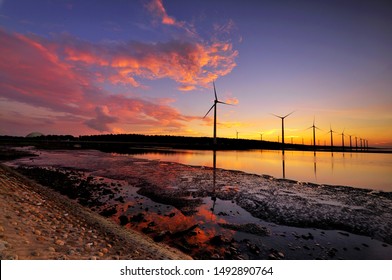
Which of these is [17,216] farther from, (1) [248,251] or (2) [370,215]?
(2) [370,215]

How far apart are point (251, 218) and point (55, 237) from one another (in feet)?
30.4

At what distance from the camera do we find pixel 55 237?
622cm

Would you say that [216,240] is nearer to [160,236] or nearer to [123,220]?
[160,236]

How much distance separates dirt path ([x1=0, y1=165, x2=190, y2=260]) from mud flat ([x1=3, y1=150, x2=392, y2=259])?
159cm

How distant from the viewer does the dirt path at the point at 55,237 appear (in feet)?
17.7

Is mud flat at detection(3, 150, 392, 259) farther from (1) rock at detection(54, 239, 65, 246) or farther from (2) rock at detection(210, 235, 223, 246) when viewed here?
(1) rock at detection(54, 239, 65, 246)

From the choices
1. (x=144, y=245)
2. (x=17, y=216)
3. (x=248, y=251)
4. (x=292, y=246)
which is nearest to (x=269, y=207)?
(x=292, y=246)

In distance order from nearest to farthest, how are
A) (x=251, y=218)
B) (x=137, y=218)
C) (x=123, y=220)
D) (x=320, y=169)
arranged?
(x=123, y=220), (x=137, y=218), (x=251, y=218), (x=320, y=169)

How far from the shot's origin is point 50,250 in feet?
18.1

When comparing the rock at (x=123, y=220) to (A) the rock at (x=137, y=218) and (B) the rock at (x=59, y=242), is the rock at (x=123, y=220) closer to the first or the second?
(A) the rock at (x=137, y=218)

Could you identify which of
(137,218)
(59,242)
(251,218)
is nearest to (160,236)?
(137,218)
